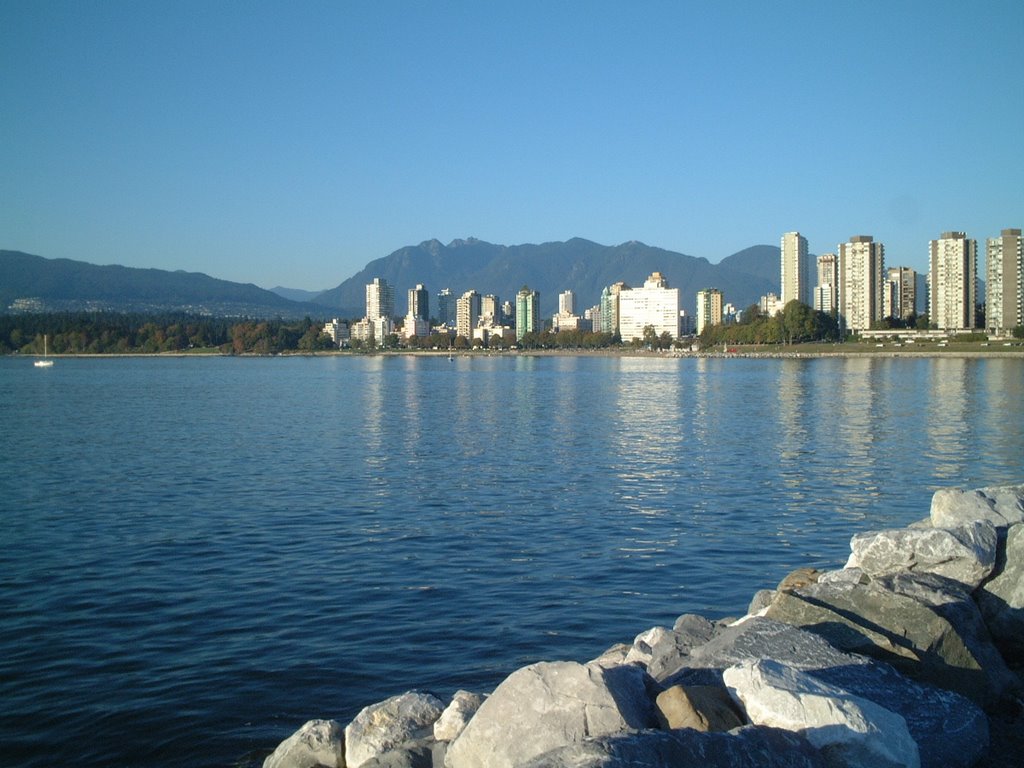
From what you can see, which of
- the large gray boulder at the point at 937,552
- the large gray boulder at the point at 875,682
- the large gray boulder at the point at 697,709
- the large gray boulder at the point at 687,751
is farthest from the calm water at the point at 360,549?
the large gray boulder at the point at 687,751

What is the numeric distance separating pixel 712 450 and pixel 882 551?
2269 centimetres

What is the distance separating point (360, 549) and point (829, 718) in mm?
12009

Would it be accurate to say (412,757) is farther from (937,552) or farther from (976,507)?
(976,507)

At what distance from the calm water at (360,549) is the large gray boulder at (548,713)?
11.4 ft

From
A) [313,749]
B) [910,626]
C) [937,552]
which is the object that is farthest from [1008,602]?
[313,749]

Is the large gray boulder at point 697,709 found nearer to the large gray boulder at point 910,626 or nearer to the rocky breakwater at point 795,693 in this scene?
the rocky breakwater at point 795,693

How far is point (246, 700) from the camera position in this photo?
31.6ft

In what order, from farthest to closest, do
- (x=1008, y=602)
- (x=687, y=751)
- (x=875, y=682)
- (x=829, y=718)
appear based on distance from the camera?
(x=1008, y=602) < (x=875, y=682) < (x=829, y=718) < (x=687, y=751)

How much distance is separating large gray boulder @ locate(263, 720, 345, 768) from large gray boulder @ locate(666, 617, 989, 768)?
2658 mm

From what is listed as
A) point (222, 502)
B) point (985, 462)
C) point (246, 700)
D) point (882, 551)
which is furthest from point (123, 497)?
point (985, 462)

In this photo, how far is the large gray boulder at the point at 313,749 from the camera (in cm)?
721

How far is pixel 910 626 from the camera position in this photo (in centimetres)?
747

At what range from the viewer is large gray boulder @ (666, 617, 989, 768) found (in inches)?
245

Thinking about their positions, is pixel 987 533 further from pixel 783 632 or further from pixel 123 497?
pixel 123 497
